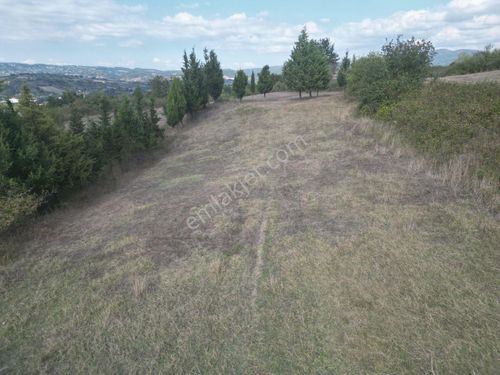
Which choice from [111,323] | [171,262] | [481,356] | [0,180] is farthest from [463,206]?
[0,180]

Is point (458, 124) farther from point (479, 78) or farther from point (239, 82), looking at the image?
point (239, 82)

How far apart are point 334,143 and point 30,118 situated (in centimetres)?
1298

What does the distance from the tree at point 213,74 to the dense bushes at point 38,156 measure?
1478 cm

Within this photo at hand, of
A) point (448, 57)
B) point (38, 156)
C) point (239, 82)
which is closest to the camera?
point (38, 156)

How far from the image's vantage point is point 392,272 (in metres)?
5.92

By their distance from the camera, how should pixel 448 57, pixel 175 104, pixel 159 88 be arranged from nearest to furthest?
pixel 175 104
pixel 159 88
pixel 448 57

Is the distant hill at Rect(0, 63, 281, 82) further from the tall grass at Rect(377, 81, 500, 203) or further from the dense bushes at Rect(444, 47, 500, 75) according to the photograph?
the tall grass at Rect(377, 81, 500, 203)

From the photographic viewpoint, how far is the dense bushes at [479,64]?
26987mm

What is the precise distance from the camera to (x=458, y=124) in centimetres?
1094

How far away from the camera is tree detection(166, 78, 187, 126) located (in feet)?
81.4

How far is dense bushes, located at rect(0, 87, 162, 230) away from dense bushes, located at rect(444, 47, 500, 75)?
1229 inches

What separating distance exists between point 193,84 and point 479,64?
1019 inches

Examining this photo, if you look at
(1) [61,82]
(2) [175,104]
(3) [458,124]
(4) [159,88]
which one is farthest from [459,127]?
(1) [61,82]

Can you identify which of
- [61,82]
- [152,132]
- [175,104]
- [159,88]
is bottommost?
[152,132]
